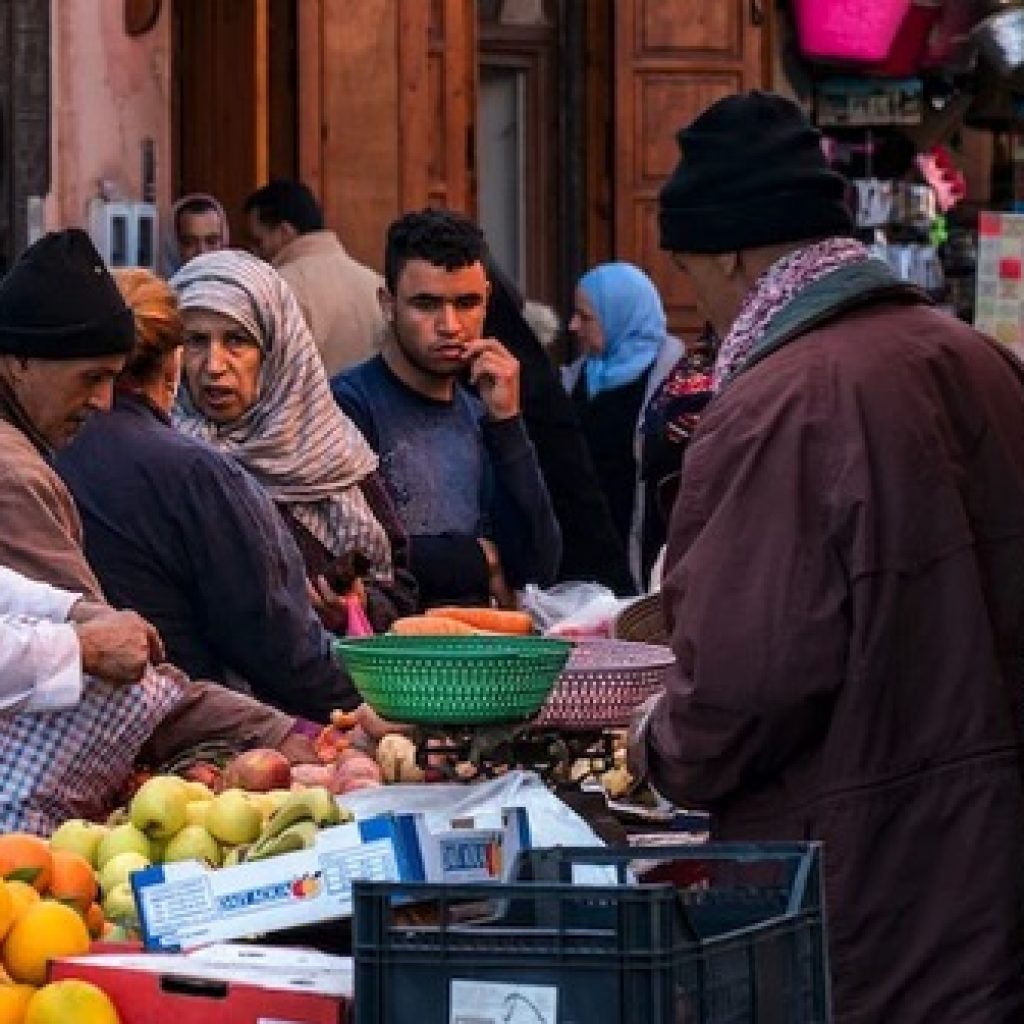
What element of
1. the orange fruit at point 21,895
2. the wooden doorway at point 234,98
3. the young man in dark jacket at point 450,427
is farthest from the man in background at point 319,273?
the orange fruit at point 21,895

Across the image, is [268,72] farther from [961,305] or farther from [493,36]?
[961,305]

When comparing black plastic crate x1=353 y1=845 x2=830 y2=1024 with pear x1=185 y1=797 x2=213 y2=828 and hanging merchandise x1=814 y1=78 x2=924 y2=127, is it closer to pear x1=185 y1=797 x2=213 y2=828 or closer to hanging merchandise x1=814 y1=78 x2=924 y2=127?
pear x1=185 y1=797 x2=213 y2=828

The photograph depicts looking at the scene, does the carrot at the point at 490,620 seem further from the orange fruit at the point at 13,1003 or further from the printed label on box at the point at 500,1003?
the printed label on box at the point at 500,1003

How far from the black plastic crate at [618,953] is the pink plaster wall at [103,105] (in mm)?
7093

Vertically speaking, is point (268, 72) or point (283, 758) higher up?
point (268, 72)

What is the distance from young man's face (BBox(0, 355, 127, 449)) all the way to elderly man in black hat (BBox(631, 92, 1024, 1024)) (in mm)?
1435

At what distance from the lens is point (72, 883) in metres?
4.17

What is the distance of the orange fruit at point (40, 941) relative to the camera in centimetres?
382

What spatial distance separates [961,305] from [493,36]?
2.79m

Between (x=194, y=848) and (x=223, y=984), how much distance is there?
81 centimetres

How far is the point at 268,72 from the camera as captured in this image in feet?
37.7

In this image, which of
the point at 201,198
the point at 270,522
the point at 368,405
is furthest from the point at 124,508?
the point at 201,198

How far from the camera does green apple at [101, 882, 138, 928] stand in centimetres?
414

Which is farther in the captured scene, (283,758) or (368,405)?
(368,405)
